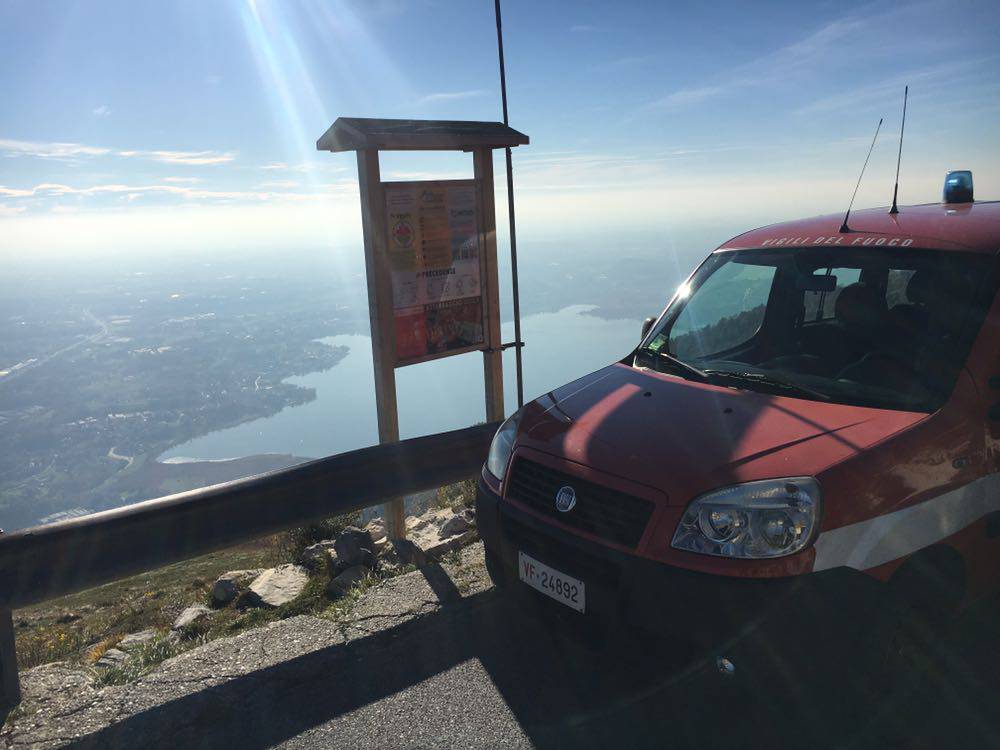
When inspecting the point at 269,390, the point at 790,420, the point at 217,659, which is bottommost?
the point at 269,390

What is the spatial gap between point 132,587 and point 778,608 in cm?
756

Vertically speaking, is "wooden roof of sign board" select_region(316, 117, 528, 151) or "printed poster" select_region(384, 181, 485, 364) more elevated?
"wooden roof of sign board" select_region(316, 117, 528, 151)

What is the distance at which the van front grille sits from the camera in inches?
103

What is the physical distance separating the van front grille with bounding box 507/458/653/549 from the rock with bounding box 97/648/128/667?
92.6 inches

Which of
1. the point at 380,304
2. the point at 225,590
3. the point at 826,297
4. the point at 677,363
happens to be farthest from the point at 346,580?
the point at 826,297

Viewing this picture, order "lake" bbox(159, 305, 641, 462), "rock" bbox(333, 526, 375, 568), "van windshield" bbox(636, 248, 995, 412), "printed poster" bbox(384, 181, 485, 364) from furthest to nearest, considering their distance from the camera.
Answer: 1. "lake" bbox(159, 305, 641, 462)
2. "printed poster" bbox(384, 181, 485, 364)
3. "rock" bbox(333, 526, 375, 568)
4. "van windshield" bbox(636, 248, 995, 412)

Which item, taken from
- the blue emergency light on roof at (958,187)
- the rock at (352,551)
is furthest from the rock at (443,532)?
the blue emergency light on roof at (958,187)

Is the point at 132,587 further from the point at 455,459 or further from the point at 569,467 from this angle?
the point at 569,467

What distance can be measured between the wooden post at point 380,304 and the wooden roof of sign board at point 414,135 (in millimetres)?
113

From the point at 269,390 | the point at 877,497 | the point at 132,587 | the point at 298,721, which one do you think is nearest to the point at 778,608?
the point at 877,497

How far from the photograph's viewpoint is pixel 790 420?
111 inches

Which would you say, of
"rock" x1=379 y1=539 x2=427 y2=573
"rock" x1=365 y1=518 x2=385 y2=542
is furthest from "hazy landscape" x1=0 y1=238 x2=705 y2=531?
"rock" x1=379 y1=539 x2=427 y2=573

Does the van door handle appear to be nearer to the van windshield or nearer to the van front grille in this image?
the van windshield

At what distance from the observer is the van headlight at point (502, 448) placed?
3381mm
